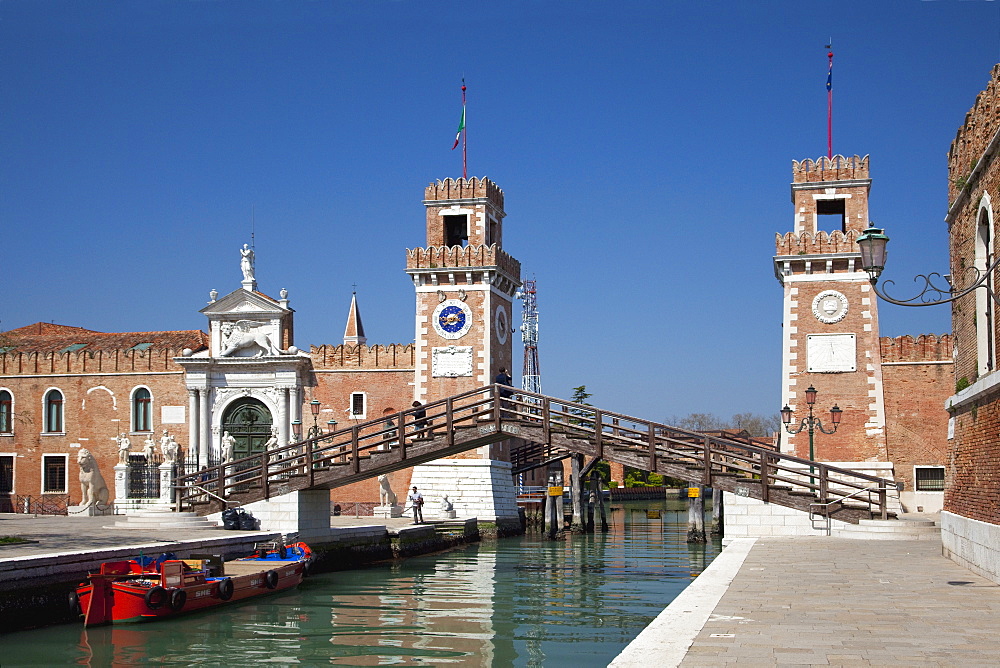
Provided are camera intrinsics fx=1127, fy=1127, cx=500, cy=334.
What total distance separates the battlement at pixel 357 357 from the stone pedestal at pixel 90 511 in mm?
8272

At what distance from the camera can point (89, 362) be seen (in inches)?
1524

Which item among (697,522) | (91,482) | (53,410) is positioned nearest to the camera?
(91,482)

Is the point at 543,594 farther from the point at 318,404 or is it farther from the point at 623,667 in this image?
the point at 318,404

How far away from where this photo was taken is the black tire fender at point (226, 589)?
16.8m

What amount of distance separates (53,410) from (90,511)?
907cm

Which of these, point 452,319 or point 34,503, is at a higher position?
point 452,319

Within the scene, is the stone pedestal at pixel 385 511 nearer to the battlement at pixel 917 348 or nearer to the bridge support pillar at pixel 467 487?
the bridge support pillar at pixel 467 487

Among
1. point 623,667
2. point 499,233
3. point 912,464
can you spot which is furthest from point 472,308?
point 623,667

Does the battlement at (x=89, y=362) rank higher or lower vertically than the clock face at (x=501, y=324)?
lower

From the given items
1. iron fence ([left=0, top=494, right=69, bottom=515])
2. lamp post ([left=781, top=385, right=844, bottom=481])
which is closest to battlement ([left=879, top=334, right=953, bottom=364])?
lamp post ([left=781, top=385, right=844, bottom=481])

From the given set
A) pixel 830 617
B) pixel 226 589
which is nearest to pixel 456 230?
pixel 226 589

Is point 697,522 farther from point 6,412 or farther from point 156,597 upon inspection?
point 6,412

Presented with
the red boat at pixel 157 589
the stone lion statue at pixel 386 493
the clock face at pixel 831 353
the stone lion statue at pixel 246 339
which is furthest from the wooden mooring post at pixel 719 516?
the red boat at pixel 157 589

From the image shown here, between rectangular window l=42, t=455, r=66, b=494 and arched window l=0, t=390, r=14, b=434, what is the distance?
187cm
